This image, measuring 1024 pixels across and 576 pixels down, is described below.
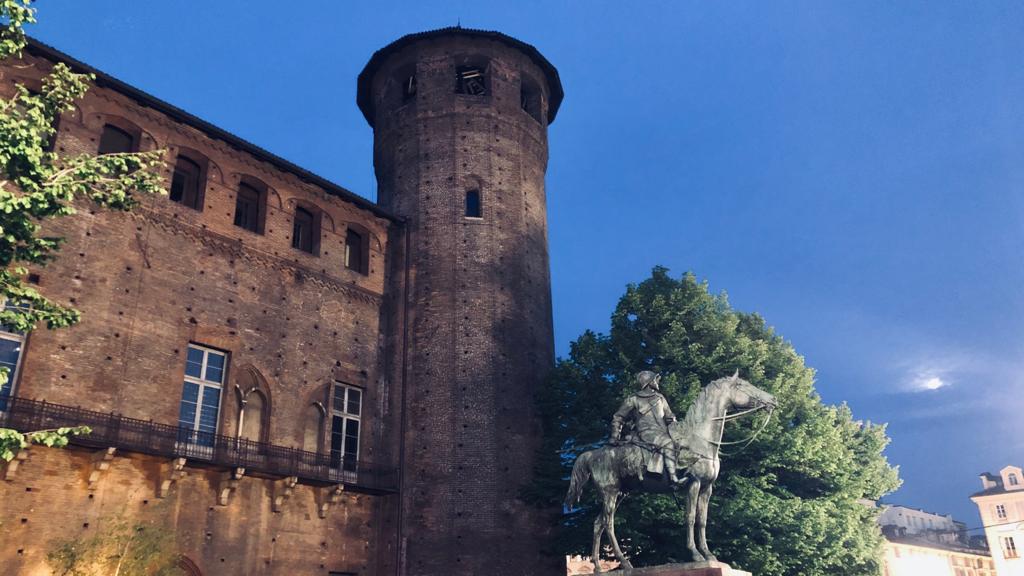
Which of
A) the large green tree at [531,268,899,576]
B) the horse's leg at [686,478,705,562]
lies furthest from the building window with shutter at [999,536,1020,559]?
the horse's leg at [686,478,705,562]

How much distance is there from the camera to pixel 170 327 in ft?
64.2

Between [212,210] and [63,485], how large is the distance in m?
8.24

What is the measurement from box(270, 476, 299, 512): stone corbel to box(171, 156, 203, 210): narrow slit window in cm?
768

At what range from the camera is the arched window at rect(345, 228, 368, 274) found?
84.6 ft

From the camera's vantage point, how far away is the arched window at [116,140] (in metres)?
20.3

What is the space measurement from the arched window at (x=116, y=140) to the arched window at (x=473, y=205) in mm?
10770

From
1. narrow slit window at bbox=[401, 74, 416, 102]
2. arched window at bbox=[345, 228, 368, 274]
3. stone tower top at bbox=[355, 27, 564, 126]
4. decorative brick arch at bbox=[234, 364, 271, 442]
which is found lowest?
decorative brick arch at bbox=[234, 364, 271, 442]

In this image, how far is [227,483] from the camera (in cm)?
1892

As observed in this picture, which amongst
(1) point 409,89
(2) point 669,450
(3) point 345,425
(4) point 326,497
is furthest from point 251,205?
(2) point 669,450

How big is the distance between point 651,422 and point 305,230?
13.9 m

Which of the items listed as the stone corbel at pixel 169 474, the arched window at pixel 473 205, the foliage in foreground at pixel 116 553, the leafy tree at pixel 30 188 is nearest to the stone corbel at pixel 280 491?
the stone corbel at pixel 169 474

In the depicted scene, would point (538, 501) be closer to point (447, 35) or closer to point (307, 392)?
point (307, 392)

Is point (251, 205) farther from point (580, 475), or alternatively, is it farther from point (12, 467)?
point (580, 475)

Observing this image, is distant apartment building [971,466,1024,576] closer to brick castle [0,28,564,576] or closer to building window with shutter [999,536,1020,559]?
building window with shutter [999,536,1020,559]
